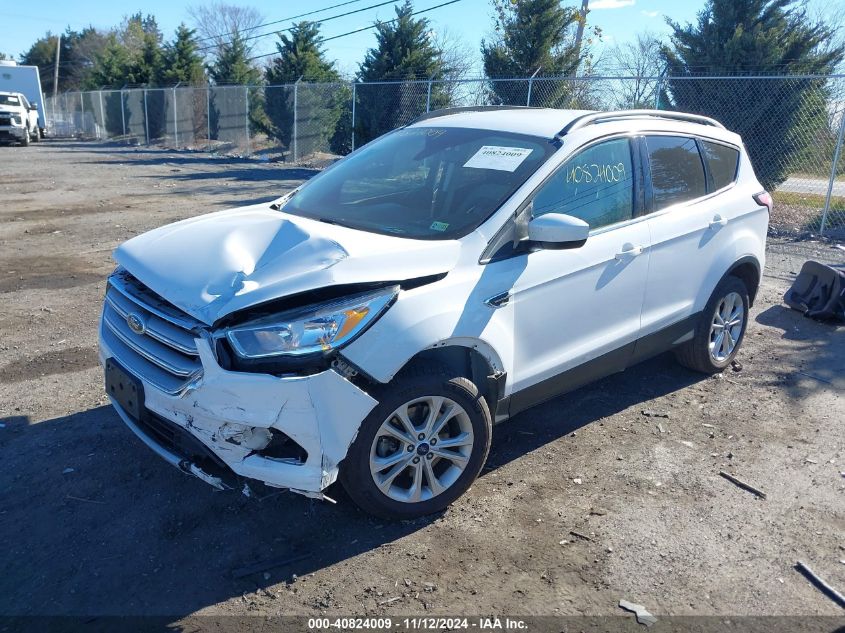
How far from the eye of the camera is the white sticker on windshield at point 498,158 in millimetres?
3963

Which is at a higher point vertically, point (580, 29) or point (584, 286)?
point (580, 29)

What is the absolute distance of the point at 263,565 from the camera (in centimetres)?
315

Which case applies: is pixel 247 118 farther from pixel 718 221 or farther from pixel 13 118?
pixel 718 221

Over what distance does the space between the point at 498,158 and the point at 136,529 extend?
264 cm

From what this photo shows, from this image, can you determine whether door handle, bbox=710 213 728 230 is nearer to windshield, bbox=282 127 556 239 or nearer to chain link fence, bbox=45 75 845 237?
windshield, bbox=282 127 556 239

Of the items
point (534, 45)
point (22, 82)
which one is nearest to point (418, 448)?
point (534, 45)

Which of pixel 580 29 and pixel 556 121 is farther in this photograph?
pixel 580 29

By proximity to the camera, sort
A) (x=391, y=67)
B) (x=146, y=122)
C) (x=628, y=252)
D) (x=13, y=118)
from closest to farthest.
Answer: (x=628, y=252) < (x=391, y=67) < (x=13, y=118) < (x=146, y=122)

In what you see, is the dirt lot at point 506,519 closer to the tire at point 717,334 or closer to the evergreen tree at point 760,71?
the tire at point 717,334

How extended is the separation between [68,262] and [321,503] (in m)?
6.21

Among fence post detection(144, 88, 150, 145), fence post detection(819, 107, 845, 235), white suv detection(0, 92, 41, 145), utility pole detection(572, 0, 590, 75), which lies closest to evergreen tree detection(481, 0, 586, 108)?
utility pole detection(572, 0, 590, 75)

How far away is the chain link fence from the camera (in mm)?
11922

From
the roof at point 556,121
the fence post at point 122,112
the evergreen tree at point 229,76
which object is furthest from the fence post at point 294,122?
the roof at point 556,121

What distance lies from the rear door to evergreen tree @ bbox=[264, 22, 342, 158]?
16.7 metres
